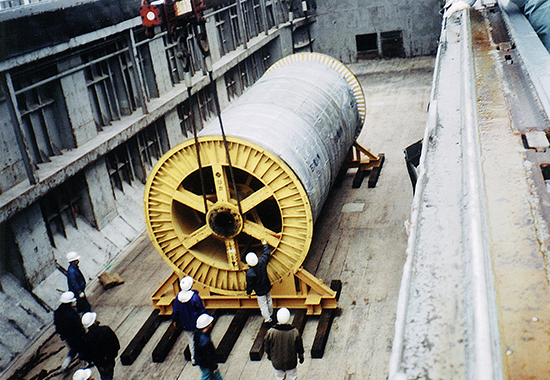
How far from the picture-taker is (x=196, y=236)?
788 centimetres

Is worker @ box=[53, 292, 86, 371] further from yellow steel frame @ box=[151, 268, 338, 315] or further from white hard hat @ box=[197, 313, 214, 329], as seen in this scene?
white hard hat @ box=[197, 313, 214, 329]

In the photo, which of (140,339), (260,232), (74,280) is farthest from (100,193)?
(260,232)

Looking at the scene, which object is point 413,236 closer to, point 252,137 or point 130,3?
point 252,137

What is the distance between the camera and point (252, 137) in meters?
7.40

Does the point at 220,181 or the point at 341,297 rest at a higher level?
the point at 220,181

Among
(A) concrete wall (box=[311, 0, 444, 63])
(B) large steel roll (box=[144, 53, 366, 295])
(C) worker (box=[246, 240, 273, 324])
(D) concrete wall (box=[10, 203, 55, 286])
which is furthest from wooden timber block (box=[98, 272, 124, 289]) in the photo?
(A) concrete wall (box=[311, 0, 444, 63])

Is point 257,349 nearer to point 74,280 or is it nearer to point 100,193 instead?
point 74,280

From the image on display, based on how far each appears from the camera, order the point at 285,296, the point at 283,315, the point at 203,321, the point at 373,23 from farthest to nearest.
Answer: the point at 373,23 → the point at 285,296 → the point at 203,321 → the point at 283,315

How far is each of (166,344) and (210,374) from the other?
56.1 inches

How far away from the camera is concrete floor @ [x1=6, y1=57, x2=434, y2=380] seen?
703cm

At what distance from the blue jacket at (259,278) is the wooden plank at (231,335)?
71 cm

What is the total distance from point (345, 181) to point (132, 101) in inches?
219

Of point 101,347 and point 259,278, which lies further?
point 259,278

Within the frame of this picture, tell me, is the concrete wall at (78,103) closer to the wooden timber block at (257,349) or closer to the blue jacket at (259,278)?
the blue jacket at (259,278)
